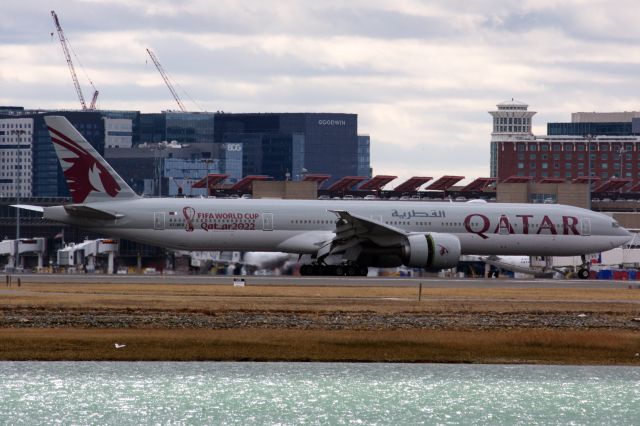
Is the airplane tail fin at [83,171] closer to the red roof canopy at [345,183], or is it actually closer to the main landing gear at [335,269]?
the main landing gear at [335,269]

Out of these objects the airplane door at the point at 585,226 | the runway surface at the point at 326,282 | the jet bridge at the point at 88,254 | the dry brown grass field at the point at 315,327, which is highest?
the airplane door at the point at 585,226

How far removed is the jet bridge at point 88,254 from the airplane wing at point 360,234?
31.3 metres

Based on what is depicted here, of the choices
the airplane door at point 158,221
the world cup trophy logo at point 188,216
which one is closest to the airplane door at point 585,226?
the world cup trophy logo at point 188,216

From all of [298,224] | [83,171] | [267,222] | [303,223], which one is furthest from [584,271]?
[83,171]

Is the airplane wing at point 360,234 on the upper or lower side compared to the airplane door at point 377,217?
lower

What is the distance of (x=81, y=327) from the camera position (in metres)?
45.6

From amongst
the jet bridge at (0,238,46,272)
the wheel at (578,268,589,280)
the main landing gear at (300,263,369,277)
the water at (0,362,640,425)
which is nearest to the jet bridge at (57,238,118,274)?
the jet bridge at (0,238,46,272)

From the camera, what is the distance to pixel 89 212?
75.4m

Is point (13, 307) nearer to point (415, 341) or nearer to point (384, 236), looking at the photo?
point (415, 341)

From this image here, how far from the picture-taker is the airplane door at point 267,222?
76188 mm

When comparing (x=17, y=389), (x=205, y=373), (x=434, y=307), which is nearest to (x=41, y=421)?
(x=17, y=389)

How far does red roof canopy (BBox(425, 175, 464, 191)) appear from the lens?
149250 millimetres

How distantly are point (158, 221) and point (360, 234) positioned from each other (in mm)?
10904

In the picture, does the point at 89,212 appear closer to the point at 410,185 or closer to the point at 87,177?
the point at 87,177
